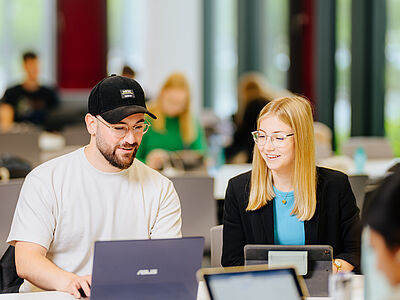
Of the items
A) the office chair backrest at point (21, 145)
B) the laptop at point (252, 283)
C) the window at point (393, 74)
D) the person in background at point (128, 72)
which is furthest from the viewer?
the person in background at point (128, 72)

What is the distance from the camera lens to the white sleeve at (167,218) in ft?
8.97

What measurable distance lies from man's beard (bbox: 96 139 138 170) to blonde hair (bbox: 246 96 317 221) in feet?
1.71

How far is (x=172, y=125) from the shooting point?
5.76 metres

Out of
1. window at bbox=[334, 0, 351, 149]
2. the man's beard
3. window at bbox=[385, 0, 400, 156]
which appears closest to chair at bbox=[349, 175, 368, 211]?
the man's beard

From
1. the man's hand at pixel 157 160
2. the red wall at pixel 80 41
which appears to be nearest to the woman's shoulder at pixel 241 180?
the man's hand at pixel 157 160

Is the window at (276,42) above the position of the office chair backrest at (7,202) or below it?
above

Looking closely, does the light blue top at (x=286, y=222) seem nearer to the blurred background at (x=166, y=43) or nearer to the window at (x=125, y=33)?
the blurred background at (x=166, y=43)

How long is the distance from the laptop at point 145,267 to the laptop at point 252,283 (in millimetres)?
126

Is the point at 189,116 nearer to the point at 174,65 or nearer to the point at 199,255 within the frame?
the point at 199,255

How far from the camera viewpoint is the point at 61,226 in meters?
2.66

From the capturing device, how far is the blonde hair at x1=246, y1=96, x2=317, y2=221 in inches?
109

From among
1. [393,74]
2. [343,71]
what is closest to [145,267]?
[393,74]

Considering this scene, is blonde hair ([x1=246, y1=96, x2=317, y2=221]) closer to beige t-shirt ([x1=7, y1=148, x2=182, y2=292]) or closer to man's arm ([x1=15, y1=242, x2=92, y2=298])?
beige t-shirt ([x1=7, y1=148, x2=182, y2=292])

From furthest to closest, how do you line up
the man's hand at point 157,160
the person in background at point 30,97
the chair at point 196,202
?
the person in background at point 30,97
the man's hand at point 157,160
the chair at point 196,202
